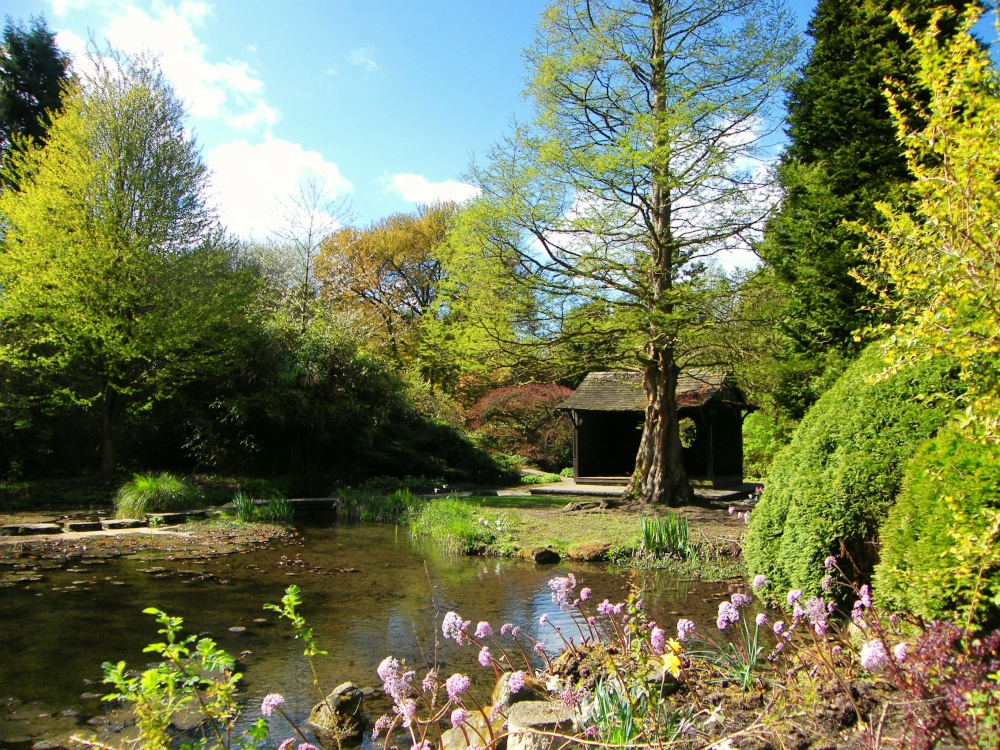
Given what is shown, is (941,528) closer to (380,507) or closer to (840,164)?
(840,164)

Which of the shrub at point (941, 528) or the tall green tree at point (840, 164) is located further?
the tall green tree at point (840, 164)

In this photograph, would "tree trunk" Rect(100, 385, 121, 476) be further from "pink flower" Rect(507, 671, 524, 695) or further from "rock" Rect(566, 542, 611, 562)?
"pink flower" Rect(507, 671, 524, 695)

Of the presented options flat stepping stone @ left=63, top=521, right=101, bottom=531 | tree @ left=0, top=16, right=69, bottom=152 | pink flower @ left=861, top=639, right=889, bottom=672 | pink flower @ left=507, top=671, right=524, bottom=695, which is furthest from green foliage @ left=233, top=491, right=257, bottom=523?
tree @ left=0, top=16, right=69, bottom=152

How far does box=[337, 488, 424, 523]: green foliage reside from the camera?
14902 mm

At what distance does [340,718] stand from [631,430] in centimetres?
2041

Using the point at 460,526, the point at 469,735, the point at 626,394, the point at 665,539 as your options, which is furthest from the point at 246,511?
the point at 626,394

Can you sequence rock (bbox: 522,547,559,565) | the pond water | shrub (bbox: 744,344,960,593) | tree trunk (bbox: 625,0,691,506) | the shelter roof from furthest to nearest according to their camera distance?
the shelter roof → tree trunk (bbox: 625,0,691,506) → rock (bbox: 522,547,559,565) → the pond water → shrub (bbox: 744,344,960,593)

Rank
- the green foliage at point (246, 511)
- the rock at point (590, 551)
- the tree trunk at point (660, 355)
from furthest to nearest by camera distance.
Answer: the green foliage at point (246, 511) → the tree trunk at point (660, 355) → the rock at point (590, 551)

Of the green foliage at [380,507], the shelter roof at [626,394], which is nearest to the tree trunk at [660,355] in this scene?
the shelter roof at [626,394]

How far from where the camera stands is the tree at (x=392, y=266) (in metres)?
33.0

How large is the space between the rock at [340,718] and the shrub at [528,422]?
886 inches

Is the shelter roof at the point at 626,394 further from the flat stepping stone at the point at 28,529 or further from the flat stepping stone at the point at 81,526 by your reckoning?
the flat stepping stone at the point at 28,529

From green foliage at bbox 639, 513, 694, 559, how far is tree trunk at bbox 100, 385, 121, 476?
13.3 m

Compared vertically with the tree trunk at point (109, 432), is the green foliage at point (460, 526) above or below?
below
